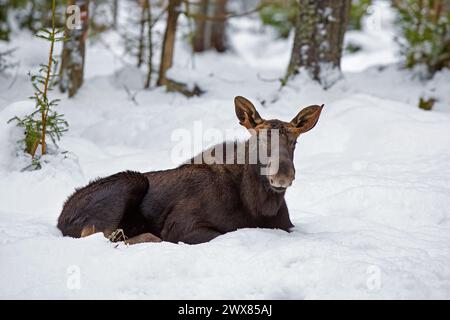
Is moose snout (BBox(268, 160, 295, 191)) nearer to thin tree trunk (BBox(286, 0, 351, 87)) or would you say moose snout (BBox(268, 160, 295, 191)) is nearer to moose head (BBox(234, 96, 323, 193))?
moose head (BBox(234, 96, 323, 193))

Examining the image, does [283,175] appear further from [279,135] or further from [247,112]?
[247,112]

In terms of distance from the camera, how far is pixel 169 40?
12047 mm

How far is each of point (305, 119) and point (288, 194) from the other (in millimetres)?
1604

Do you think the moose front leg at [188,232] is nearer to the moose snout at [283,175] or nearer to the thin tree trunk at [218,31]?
the moose snout at [283,175]

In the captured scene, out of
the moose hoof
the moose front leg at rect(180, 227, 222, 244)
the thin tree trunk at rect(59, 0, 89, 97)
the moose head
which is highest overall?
the thin tree trunk at rect(59, 0, 89, 97)

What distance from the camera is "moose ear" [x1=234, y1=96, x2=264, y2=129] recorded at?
581 centimetres

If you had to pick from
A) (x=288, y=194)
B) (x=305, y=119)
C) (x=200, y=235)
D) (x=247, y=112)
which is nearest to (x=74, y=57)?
(x=288, y=194)

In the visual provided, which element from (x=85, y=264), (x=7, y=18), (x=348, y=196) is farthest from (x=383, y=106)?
(x=7, y=18)

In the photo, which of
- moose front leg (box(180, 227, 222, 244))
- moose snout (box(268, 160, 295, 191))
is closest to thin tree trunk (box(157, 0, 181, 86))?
moose front leg (box(180, 227, 222, 244))

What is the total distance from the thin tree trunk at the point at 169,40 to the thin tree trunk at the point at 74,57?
59.5 inches

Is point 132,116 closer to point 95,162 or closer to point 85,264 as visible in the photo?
point 95,162

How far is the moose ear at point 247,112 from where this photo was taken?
5.81 meters

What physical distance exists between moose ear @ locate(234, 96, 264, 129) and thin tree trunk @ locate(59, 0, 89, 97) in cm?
602
